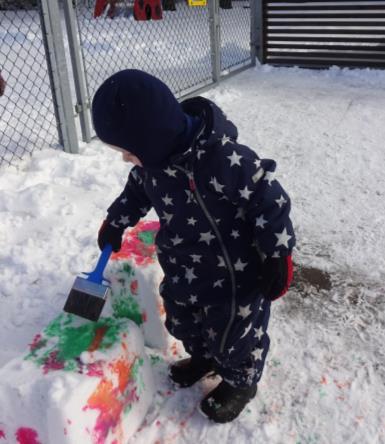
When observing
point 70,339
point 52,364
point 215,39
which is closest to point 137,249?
point 70,339

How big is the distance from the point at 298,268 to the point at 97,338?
1.23m

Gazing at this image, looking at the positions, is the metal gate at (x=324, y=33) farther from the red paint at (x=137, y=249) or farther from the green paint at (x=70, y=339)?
the green paint at (x=70, y=339)

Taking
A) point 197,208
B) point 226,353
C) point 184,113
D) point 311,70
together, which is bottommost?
point 311,70

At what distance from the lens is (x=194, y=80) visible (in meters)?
5.87

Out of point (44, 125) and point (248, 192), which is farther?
point (44, 125)

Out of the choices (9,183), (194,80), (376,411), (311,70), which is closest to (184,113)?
(376,411)

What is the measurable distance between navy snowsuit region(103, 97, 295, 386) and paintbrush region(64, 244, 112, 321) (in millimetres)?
195

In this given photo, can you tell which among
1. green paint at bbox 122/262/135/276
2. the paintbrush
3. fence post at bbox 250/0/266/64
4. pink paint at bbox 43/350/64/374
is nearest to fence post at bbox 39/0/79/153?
green paint at bbox 122/262/135/276

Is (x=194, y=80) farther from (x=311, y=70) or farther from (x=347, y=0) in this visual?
(x=347, y=0)

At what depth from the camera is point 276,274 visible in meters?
1.44

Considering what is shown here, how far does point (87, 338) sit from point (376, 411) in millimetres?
995

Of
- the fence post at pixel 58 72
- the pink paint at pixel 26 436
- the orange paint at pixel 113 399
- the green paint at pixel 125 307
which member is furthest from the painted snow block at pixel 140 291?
the fence post at pixel 58 72

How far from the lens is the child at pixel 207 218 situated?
4.41 feet

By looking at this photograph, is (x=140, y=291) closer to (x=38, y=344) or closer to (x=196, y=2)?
(x=38, y=344)
